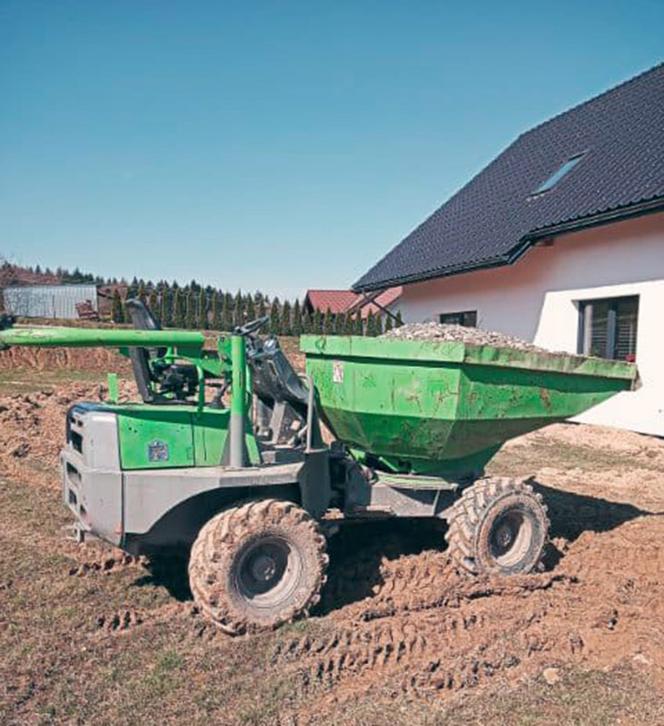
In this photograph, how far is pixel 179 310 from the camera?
2942cm

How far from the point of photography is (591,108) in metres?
15.7

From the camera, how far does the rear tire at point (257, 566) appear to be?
3.75 m

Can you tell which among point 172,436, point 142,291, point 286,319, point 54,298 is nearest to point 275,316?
point 286,319

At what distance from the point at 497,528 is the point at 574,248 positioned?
8.40 m

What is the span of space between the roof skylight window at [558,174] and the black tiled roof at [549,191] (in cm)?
18

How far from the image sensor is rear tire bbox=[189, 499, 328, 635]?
12.3 ft

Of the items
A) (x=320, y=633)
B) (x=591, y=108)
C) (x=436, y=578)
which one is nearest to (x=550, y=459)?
(x=436, y=578)

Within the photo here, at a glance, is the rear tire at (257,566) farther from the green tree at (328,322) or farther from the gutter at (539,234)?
the green tree at (328,322)

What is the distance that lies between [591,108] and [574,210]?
222 inches

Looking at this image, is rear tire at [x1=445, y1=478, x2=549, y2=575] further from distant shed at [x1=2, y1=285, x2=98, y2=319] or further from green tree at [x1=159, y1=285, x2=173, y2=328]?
distant shed at [x1=2, y1=285, x2=98, y2=319]

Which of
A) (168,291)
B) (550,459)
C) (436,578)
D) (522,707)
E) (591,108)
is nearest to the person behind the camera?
(522,707)

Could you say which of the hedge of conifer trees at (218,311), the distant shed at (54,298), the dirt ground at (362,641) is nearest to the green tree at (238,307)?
the hedge of conifer trees at (218,311)

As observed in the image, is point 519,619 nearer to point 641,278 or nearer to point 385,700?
point 385,700

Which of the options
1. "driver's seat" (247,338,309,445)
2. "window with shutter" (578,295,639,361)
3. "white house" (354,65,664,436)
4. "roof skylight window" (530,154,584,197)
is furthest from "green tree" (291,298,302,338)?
"driver's seat" (247,338,309,445)
